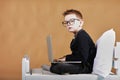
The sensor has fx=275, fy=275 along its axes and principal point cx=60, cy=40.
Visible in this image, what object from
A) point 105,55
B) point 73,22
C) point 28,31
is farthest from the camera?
point 28,31

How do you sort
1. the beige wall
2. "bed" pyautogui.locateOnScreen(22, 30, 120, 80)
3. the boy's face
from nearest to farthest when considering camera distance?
"bed" pyautogui.locateOnScreen(22, 30, 120, 80), the boy's face, the beige wall

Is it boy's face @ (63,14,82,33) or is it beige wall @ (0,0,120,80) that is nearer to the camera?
boy's face @ (63,14,82,33)

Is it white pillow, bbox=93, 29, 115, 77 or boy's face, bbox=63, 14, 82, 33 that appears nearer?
white pillow, bbox=93, 29, 115, 77

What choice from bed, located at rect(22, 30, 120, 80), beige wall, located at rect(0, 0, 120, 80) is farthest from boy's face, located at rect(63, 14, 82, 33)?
beige wall, located at rect(0, 0, 120, 80)

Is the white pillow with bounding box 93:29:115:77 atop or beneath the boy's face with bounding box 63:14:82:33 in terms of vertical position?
beneath

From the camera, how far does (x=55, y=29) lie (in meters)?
3.55

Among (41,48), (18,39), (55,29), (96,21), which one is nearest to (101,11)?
(96,21)

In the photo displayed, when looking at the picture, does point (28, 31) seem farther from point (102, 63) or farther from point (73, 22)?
point (102, 63)

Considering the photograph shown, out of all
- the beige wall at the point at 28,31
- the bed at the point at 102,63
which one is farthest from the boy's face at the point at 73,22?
the beige wall at the point at 28,31

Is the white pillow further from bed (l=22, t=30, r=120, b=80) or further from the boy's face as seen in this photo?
the boy's face

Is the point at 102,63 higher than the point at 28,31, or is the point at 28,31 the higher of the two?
the point at 28,31

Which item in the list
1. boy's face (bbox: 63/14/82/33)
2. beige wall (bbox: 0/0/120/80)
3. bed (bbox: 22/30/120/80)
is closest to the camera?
bed (bbox: 22/30/120/80)

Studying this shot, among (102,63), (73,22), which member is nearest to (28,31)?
(73,22)

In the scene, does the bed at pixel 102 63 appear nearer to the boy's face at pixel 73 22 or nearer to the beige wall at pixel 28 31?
the boy's face at pixel 73 22
